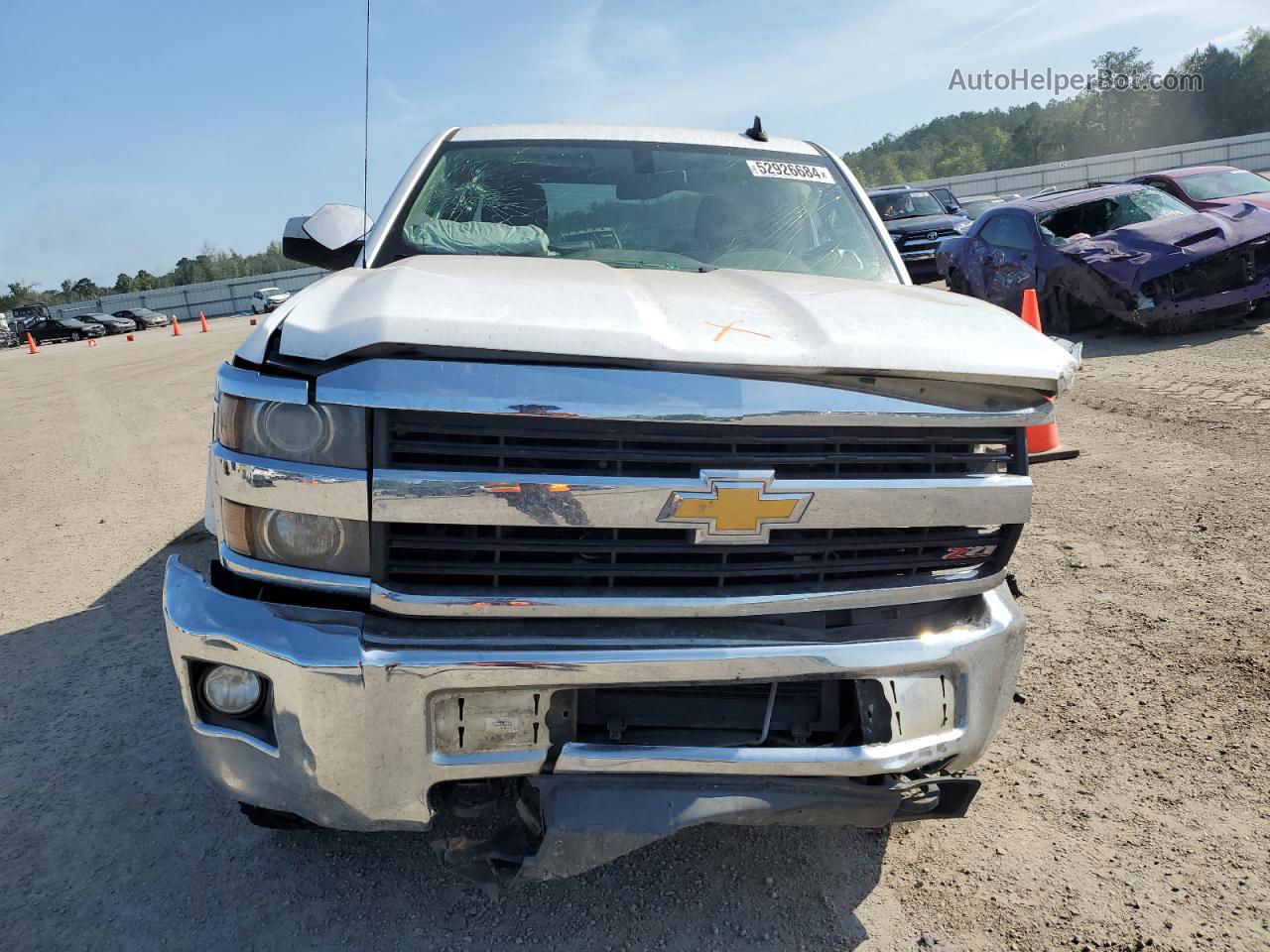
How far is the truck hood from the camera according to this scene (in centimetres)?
185

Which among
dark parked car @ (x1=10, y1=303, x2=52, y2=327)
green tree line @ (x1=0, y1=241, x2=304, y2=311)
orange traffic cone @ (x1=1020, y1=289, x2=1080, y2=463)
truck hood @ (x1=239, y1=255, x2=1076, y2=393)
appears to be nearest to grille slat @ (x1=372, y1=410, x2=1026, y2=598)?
truck hood @ (x1=239, y1=255, x2=1076, y2=393)

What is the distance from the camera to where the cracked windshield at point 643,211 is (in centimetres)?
313

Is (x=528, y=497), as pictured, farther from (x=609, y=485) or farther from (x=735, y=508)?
(x=735, y=508)

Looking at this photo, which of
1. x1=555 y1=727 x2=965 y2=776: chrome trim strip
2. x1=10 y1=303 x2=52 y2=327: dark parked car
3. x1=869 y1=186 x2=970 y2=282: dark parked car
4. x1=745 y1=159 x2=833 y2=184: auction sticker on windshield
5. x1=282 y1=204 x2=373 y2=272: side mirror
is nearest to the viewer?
x1=555 y1=727 x2=965 y2=776: chrome trim strip

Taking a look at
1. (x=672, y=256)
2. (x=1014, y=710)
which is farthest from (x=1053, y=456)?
(x=672, y=256)

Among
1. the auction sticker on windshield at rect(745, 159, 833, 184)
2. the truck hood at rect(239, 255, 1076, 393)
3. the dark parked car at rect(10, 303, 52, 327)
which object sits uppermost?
the auction sticker on windshield at rect(745, 159, 833, 184)

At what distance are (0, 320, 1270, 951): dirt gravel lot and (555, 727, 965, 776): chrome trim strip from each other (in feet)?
1.52

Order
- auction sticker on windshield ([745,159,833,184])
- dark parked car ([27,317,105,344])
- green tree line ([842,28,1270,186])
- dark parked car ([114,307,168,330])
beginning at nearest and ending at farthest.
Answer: auction sticker on windshield ([745,159,833,184]), dark parked car ([27,317,105,344]), dark parked car ([114,307,168,330]), green tree line ([842,28,1270,186])

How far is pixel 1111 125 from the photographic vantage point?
2970 inches

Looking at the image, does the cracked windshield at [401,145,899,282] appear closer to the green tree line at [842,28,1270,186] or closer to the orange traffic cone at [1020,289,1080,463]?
the orange traffic cone at [1020,289,1080,463]

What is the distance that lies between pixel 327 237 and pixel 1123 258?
7879 mm

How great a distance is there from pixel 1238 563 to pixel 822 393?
10.2 feet

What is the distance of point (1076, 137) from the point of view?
3029 inches

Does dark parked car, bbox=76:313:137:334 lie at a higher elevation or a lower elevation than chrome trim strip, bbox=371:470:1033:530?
lower
